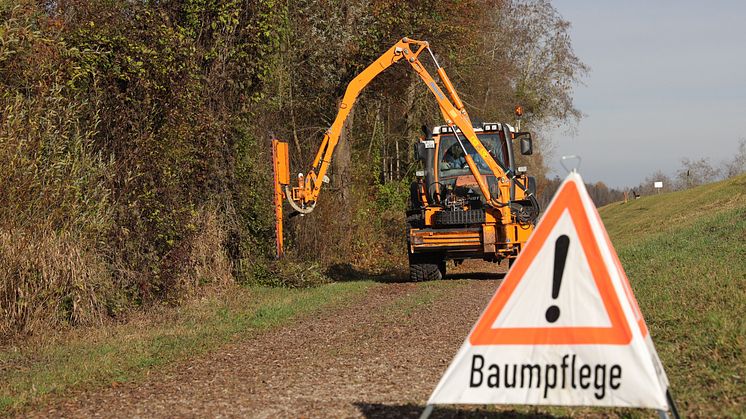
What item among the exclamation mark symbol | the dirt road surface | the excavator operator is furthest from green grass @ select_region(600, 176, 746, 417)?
the excavator operator

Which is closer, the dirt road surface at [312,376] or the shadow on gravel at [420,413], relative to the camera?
the shadow on gravel at [420,413]

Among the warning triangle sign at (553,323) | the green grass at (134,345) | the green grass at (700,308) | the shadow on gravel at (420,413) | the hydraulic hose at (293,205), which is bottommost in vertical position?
the green grass at (134,345)

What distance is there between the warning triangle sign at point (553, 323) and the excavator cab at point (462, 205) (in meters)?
13.2

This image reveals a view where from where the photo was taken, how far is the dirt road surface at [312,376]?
277 inches

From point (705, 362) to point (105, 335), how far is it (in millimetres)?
7614

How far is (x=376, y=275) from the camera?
23.5 m

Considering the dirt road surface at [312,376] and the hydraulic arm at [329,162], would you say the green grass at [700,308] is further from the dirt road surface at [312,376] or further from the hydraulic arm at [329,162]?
the hydraulic arm at [329,162]

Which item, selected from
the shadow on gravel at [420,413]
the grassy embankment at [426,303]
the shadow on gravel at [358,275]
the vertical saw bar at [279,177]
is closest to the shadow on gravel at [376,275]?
the shadow on gravel at [358,275]

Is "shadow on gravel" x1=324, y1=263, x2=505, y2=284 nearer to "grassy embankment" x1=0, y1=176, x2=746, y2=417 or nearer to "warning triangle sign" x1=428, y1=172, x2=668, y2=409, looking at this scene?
"grassy embankment" x1=0, y1=176, x2=746, y2=417

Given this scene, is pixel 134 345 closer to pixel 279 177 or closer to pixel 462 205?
pixel 279 177

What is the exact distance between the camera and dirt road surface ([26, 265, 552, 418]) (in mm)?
7047

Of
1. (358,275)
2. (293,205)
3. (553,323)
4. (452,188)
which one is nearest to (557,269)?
(553,323)

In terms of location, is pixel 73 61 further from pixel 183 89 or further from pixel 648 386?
pixel 648 386

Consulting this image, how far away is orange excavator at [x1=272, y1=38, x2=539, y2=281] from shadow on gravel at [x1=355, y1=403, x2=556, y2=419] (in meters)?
11.8
